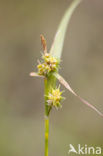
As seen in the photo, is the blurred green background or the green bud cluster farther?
the blurred green background

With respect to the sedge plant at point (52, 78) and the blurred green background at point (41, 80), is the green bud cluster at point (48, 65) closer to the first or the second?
the sedge plant at point (52, 78)

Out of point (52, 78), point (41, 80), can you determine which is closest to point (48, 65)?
point (52, 78)

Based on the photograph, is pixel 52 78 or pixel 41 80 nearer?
pixel 52 78

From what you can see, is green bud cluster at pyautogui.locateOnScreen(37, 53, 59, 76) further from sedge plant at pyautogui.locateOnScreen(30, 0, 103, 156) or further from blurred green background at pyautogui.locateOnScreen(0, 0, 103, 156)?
blurred green background at pyautogui.locateOnScreen(0, 0, 103, 156)

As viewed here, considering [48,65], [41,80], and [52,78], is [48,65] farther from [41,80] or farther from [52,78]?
[41,80]

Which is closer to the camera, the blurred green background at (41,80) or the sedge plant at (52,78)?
the sedge plant at (52,78)

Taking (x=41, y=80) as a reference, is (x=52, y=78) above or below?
below

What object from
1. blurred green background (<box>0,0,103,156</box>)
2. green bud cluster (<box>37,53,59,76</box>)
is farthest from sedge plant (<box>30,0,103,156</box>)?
blurred green background (<box>0,0,103,156</box>)

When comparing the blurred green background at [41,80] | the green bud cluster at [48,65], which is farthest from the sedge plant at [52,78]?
the blurred green background at [41,80]

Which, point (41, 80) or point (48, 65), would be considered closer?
point (48, 65)
